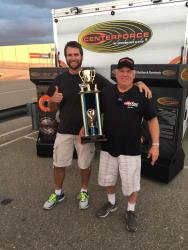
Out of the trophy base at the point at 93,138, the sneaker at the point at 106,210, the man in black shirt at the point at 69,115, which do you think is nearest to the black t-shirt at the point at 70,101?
the man in black shirt at the point at 69,115

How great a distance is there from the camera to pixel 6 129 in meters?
6.63

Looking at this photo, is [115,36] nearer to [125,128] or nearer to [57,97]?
[57,97]

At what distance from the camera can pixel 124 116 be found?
2447mm

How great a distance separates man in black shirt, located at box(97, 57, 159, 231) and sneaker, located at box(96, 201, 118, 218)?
0.94 feet

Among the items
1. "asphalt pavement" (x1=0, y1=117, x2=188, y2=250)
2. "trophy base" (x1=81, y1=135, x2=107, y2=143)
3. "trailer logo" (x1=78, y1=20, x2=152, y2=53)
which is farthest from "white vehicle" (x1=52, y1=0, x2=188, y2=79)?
"trophy base" (x1=81, y1=135, x2=107, y2=143)

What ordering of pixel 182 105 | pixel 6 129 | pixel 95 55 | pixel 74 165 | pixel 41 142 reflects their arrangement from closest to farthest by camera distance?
pixel 182 105, pixel 74 165, pixel 41 142, pixel 95 55, pixel 6 129

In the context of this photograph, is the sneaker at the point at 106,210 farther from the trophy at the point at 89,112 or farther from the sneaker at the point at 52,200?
the trophy at the point at 89,112

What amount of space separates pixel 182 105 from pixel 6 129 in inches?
184

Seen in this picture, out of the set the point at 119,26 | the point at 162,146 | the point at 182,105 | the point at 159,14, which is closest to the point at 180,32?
the point at 159,14

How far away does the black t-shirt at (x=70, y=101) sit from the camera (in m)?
2.82

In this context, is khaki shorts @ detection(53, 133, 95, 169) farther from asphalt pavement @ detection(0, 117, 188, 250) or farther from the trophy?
asphalt pavement @ detection(0, 117, 188, 250)

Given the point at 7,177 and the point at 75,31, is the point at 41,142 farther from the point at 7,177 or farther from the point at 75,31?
the point at 75,31

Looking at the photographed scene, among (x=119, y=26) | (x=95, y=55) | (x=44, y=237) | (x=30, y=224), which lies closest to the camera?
(x=44, y=237)

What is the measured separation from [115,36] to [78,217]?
3711 mm
